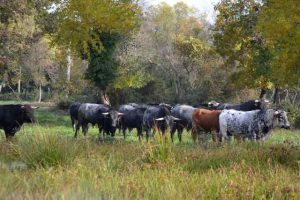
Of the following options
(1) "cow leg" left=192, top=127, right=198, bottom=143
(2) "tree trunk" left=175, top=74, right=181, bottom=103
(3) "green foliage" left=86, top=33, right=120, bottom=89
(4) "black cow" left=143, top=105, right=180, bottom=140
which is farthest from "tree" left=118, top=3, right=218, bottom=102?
(1) "cow leg" left=192, top=127, right=198, bottom=143

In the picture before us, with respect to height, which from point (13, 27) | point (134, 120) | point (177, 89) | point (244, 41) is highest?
point (13, 27)

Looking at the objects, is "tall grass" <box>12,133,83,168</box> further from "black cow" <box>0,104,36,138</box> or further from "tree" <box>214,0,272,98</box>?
"tree" <box>214,0,272,98</box>

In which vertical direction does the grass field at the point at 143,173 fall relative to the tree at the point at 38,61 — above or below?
below

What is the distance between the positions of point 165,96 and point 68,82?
11.2 m

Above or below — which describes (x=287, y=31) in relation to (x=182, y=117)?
above

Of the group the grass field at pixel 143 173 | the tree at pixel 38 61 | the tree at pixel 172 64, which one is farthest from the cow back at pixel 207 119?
the tree at pixel 38 61

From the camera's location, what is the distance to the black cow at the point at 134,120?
22.4 metres

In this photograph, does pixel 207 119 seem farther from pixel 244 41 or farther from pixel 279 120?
pixel 244 41

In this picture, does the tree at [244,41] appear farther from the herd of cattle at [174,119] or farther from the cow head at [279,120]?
the cow head at [279,120]

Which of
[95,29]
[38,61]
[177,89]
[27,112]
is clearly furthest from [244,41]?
[38,61]

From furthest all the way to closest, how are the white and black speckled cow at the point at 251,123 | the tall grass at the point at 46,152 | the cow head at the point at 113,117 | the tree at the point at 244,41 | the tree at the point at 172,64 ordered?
1. the tree at the point at 172,64
2. the tree at the point at 244,41
3. the cow head at the point at 113,117
4. the white and black speckled cow at the point at 251,123
5. the tall grass at the point at 46,152

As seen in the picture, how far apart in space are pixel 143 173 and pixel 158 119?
37.4ft

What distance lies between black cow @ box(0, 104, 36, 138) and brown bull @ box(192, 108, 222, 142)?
254 inches

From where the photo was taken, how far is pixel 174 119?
68.7 ft
